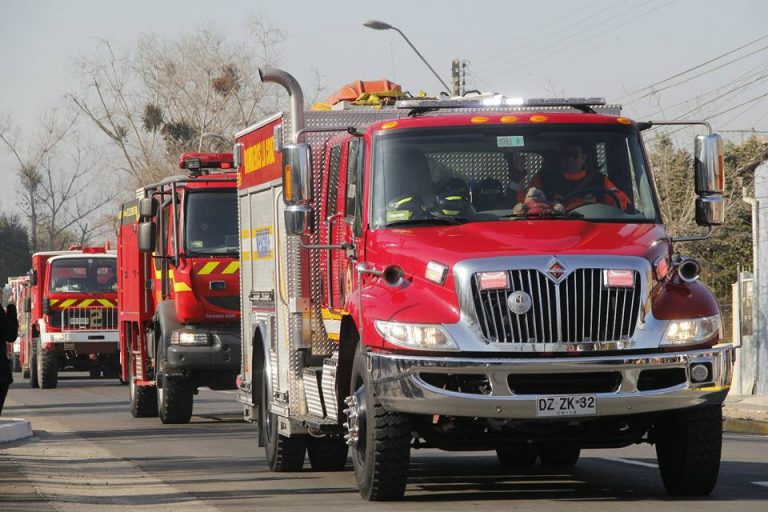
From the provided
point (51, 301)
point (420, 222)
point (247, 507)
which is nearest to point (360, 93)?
point (420, 222)

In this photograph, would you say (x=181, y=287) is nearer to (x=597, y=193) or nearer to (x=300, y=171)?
(x=300, y=171)

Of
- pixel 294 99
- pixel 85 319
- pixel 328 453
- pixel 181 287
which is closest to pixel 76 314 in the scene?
pixel 85 319

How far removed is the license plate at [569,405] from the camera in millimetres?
9602

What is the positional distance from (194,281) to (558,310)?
34.1ft

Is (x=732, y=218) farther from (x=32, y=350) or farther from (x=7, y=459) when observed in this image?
(x=7, y=459)

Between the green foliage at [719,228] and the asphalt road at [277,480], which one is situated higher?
the green foliage at [719,228]

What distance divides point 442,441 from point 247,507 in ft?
4.78

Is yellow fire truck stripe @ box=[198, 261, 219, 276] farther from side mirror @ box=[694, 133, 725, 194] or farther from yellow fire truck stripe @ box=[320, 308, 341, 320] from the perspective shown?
side mirror @ box=[694, 133, 725, 194]

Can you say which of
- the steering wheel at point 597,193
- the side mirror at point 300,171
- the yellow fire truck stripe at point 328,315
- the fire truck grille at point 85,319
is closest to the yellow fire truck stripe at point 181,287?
the yellow fire truck stripe at point 328,315

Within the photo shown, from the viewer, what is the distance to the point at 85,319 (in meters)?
33.1

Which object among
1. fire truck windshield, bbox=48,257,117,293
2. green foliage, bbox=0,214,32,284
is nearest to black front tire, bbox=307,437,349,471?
fire truck windshield, bbox=48,257,117,293

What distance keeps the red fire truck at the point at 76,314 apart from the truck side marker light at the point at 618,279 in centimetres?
2413

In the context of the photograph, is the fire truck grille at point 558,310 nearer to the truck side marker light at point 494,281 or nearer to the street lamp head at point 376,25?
the truck side marker light at point 494,281

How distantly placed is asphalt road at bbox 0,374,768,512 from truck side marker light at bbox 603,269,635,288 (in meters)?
1.41
